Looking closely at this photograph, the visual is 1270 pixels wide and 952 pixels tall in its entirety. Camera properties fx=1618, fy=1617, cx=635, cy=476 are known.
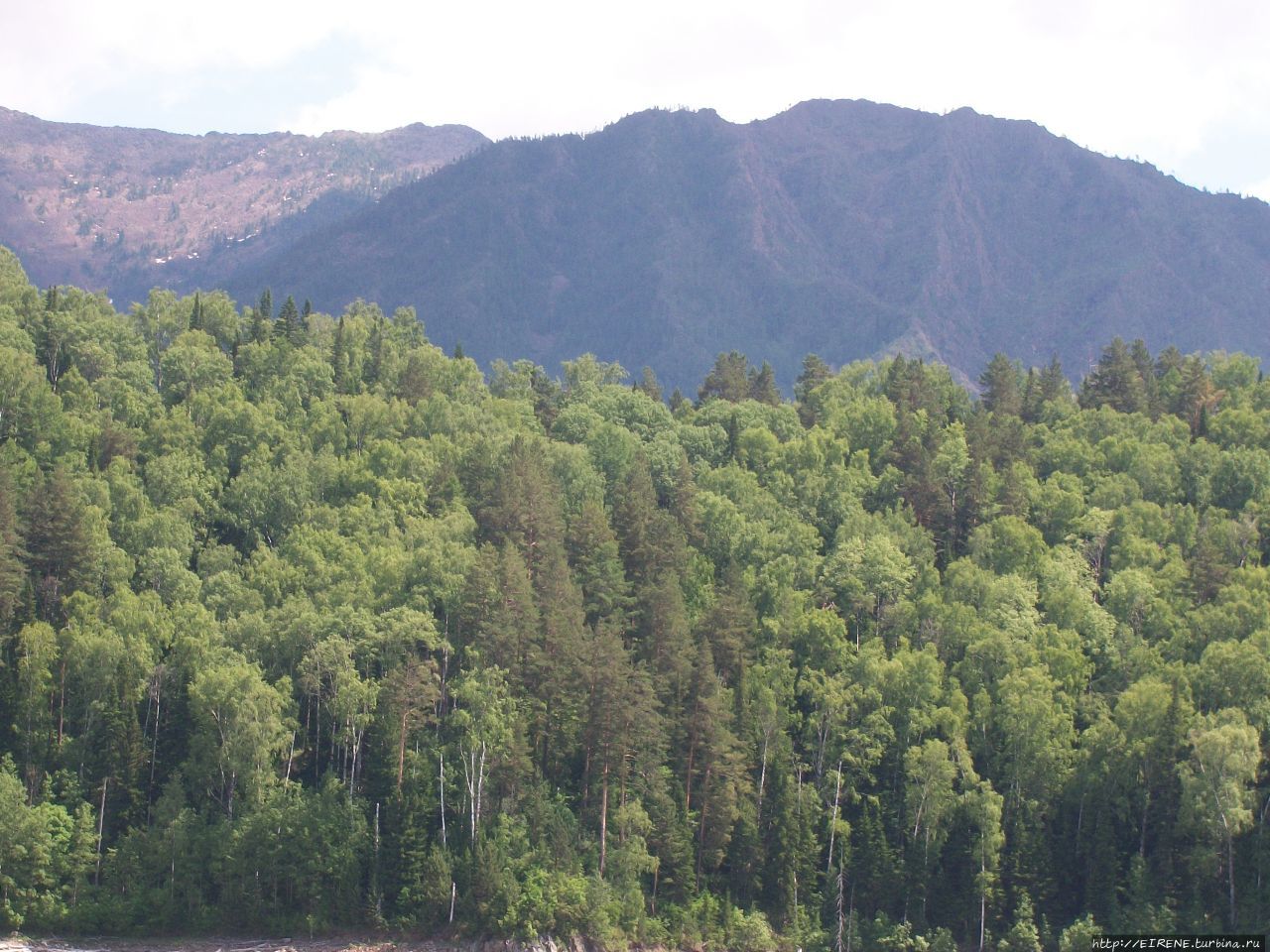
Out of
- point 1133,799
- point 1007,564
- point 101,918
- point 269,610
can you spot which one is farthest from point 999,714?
point 101,918

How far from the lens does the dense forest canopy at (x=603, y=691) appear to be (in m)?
84.9

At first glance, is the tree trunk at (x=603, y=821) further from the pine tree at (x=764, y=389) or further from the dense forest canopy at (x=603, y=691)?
the pine tree at (x=764, y=389)

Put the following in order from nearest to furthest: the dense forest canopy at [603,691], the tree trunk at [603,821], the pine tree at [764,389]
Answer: the dense forest canopy at [603,691]
the tree trunk at [603,821]
the pine tree at [764,389]

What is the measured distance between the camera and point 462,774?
8675cm

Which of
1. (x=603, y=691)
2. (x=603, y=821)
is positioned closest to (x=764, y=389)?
(x=603, y=691)

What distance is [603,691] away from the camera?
88250 millimetres

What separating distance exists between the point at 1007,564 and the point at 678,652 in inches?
1003

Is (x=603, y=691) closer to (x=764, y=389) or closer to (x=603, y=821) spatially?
(x=603, y=821)

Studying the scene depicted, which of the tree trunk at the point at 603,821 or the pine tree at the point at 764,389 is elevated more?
the pine tree at the point at 764,389

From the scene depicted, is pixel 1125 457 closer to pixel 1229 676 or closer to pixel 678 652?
pixel 1229 676

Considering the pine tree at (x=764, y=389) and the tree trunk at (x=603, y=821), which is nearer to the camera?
the tree trunk at (x=603, y=821)

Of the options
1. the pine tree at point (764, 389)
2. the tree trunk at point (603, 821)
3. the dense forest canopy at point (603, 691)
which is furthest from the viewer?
the pine tree at point (764, 389)

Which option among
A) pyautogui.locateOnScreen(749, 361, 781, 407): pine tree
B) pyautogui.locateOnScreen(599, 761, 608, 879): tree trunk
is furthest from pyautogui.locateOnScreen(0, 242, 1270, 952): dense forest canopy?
pyautogui.locateOnScreen(749, 361, 781, 407): pine tree

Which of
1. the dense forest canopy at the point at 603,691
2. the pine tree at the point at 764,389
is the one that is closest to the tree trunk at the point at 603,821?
the dense forest canopy at the point at 603,691
